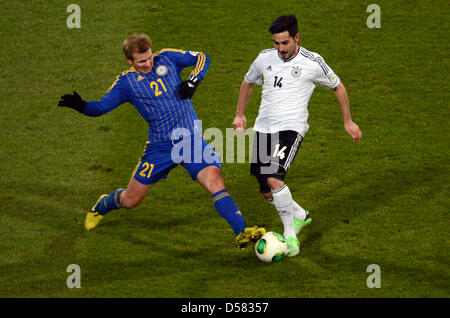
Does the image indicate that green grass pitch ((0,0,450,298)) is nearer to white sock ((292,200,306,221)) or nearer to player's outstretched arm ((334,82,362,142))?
white sock ((292,200,306,221))

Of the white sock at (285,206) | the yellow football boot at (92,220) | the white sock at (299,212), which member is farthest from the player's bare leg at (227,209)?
the yellow football boot at (92,220)

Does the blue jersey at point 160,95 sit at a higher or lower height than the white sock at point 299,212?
higher

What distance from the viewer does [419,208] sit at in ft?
29.5

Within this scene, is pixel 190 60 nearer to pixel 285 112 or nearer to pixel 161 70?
pixel 161 70

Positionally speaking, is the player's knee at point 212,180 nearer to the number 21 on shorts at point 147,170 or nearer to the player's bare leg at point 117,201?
the number 21 on shorts at point 147,170

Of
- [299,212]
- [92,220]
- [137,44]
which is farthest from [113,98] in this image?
[299,212]

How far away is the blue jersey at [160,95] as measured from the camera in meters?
8.15

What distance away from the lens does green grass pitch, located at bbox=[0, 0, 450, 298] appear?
25.9ft

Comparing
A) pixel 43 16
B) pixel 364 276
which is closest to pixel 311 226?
pixel 364 276

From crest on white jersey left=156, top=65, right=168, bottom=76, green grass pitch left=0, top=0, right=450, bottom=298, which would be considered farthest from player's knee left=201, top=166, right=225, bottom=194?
crest on white jersey left=156, top=65, right=168, bottom=76

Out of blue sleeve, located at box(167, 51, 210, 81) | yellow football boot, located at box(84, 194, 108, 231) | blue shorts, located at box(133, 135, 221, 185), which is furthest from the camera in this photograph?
yellow football boot, located at box(84, 194, 108, 231)

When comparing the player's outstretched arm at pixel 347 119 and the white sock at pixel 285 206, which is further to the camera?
the player's outstretched arm at pixel 347 119

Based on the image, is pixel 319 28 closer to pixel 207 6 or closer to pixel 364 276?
pixel 207 6

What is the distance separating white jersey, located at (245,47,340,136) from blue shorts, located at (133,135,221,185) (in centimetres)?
74
